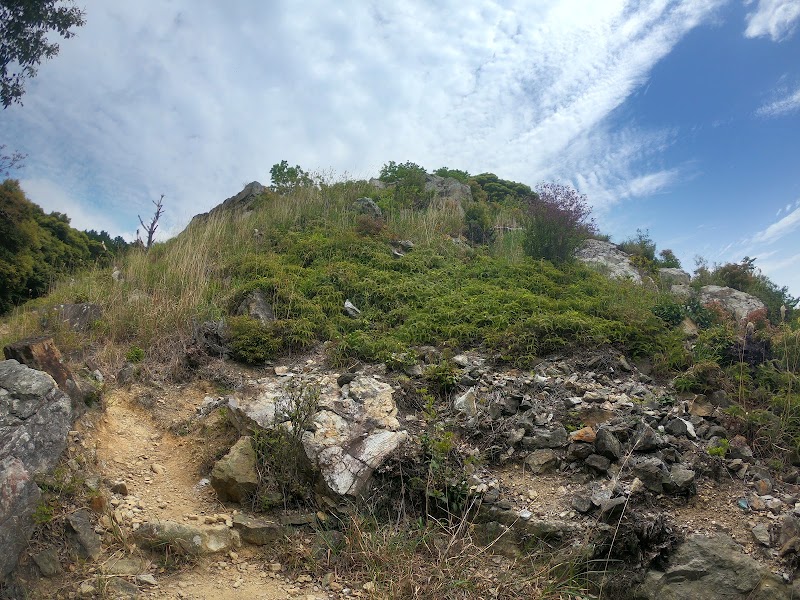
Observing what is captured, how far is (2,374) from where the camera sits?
4.15 metres

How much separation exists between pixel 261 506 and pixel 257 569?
59cm

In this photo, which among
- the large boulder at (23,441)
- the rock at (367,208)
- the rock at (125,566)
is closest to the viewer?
the large boulder at (23,441)

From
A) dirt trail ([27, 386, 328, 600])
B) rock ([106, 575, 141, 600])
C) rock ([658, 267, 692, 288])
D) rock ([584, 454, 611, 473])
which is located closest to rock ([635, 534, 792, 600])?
rock ([584, 454, 611, 473])

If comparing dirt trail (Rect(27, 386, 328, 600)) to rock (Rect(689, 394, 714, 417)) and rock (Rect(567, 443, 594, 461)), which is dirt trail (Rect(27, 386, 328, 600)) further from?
rock (Rect(689, 394, 714, 417))

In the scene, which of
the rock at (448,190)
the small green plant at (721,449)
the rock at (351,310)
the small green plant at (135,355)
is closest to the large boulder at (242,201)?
the rock at (448,190)

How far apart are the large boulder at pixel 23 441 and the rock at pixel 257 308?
10.4ft

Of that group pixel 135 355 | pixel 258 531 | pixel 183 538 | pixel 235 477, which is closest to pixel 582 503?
pixel 258 531

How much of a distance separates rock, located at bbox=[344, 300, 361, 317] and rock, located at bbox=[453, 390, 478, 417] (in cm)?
265

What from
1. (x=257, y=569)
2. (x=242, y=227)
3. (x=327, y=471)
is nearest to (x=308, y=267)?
(x=242, y=227)

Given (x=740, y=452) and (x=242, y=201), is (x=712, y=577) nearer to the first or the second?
(x=740, y=452)

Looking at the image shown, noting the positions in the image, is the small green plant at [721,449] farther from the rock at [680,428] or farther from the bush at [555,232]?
the bush at [555,232]

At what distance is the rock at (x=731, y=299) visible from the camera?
30.0ft

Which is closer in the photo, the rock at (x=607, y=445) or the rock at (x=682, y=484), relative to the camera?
the rock at (x=682, y=484)

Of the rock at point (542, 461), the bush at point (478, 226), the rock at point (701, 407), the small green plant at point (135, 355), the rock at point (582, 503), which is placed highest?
the bush at point (478, 226)
